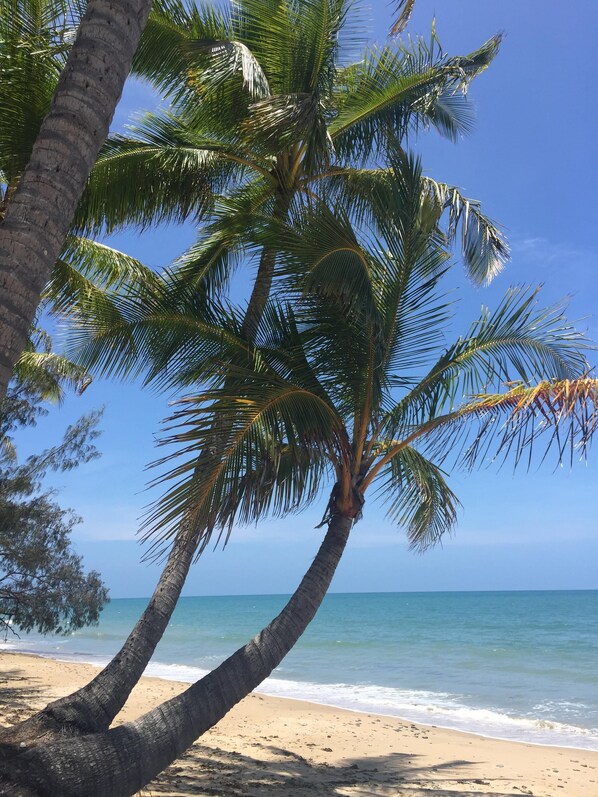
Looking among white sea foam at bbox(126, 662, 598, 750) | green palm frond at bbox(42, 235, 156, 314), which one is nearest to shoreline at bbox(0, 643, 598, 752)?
white sea foam at bbox(126, 662, 598, 750)

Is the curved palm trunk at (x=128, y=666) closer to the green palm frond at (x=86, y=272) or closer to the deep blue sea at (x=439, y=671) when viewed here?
the green palm frond at (x=86, y=272)

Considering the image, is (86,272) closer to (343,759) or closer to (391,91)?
(391,91)

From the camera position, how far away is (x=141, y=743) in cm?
422

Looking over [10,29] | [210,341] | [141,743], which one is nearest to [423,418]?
[210,341]

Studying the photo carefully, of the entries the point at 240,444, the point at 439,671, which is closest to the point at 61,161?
the point at 240,444

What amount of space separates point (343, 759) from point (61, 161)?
24.9 ft

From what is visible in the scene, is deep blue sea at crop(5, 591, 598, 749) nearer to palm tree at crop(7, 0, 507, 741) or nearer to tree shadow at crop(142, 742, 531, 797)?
tree shadow at crop(142, 742, 531, 797)

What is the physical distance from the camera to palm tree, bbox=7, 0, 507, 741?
6070 mm

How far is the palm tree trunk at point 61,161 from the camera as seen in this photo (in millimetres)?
3121

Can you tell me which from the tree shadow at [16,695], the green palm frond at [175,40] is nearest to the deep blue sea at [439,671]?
the tree shadow at [16,695]

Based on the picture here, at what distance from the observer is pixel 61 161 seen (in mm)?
3363

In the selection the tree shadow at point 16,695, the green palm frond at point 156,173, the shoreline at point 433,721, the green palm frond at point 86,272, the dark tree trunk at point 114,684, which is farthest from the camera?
the shoreline at point 433,721

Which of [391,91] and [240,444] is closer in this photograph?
[240,444]

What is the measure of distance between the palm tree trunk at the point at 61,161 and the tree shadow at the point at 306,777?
170 inches
